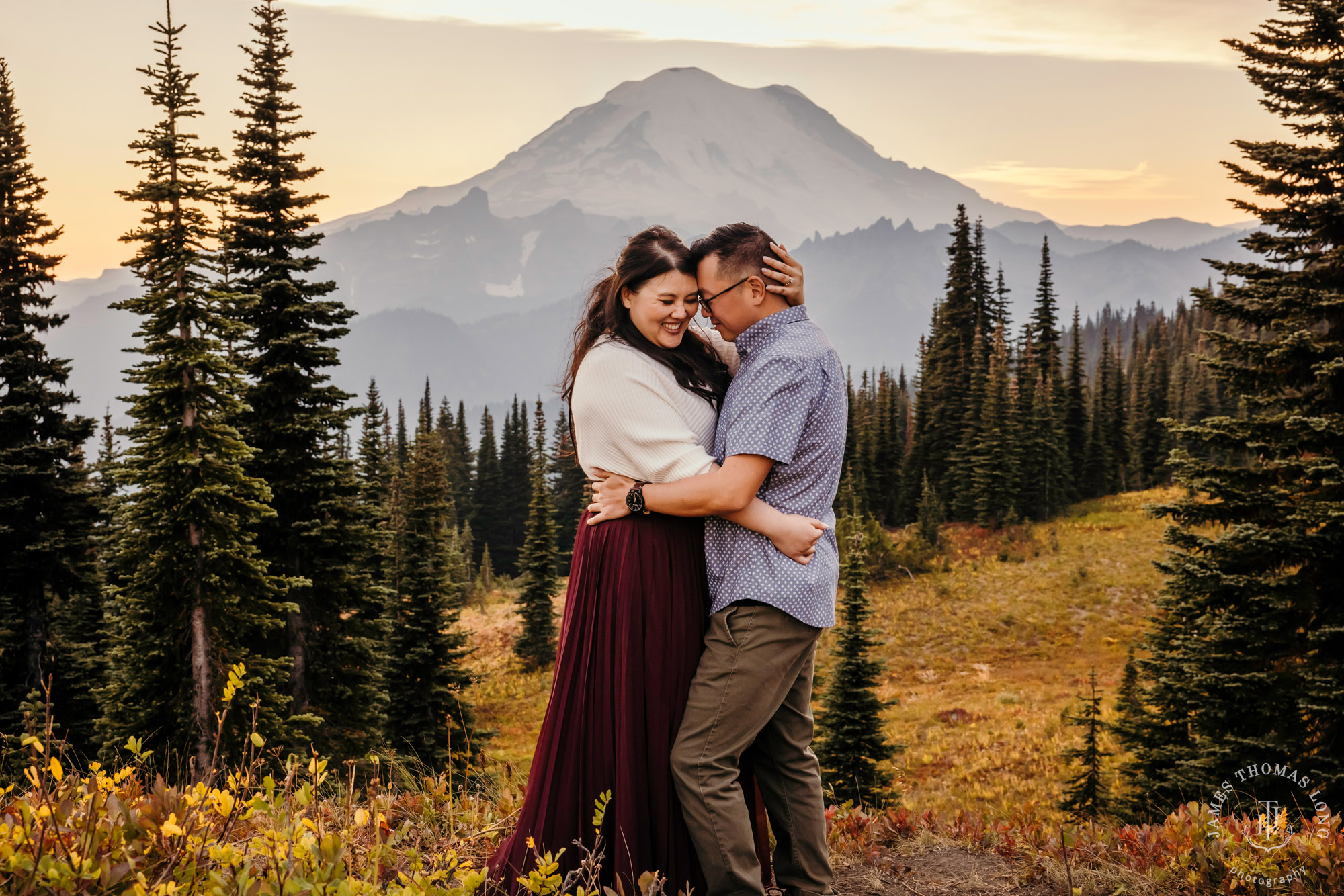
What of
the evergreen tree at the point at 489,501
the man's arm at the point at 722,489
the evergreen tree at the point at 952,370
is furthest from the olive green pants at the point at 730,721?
the evergreen tree at the point at 489,501

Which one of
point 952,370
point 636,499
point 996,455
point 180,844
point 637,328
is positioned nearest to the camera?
point 180,844

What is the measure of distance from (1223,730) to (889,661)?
2388 centimetres

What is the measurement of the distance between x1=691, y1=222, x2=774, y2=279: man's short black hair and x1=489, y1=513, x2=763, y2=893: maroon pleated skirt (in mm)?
1104

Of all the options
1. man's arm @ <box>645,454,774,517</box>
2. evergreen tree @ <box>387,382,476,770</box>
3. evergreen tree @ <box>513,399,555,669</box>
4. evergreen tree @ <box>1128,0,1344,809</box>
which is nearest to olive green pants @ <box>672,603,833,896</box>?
man's arm @ <box>645,454,774,517</box>

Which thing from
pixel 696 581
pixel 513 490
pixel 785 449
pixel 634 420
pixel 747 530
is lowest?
pixel 513 490

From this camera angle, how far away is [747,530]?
10.8 ft

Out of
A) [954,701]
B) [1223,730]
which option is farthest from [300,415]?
[954,701]

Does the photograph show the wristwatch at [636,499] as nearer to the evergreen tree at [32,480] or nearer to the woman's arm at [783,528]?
the woman's arm at [783,528]

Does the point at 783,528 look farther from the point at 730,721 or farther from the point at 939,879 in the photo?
the point at 939,879

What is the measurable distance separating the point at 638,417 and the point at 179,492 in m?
16.3

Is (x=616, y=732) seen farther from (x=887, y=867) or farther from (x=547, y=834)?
(x=887, y=867)

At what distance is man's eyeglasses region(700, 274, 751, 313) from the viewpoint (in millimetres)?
3496

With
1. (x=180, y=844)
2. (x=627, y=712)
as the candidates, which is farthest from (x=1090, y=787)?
(x=180, y=844)

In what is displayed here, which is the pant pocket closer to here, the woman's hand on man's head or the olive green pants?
the olive green pants
